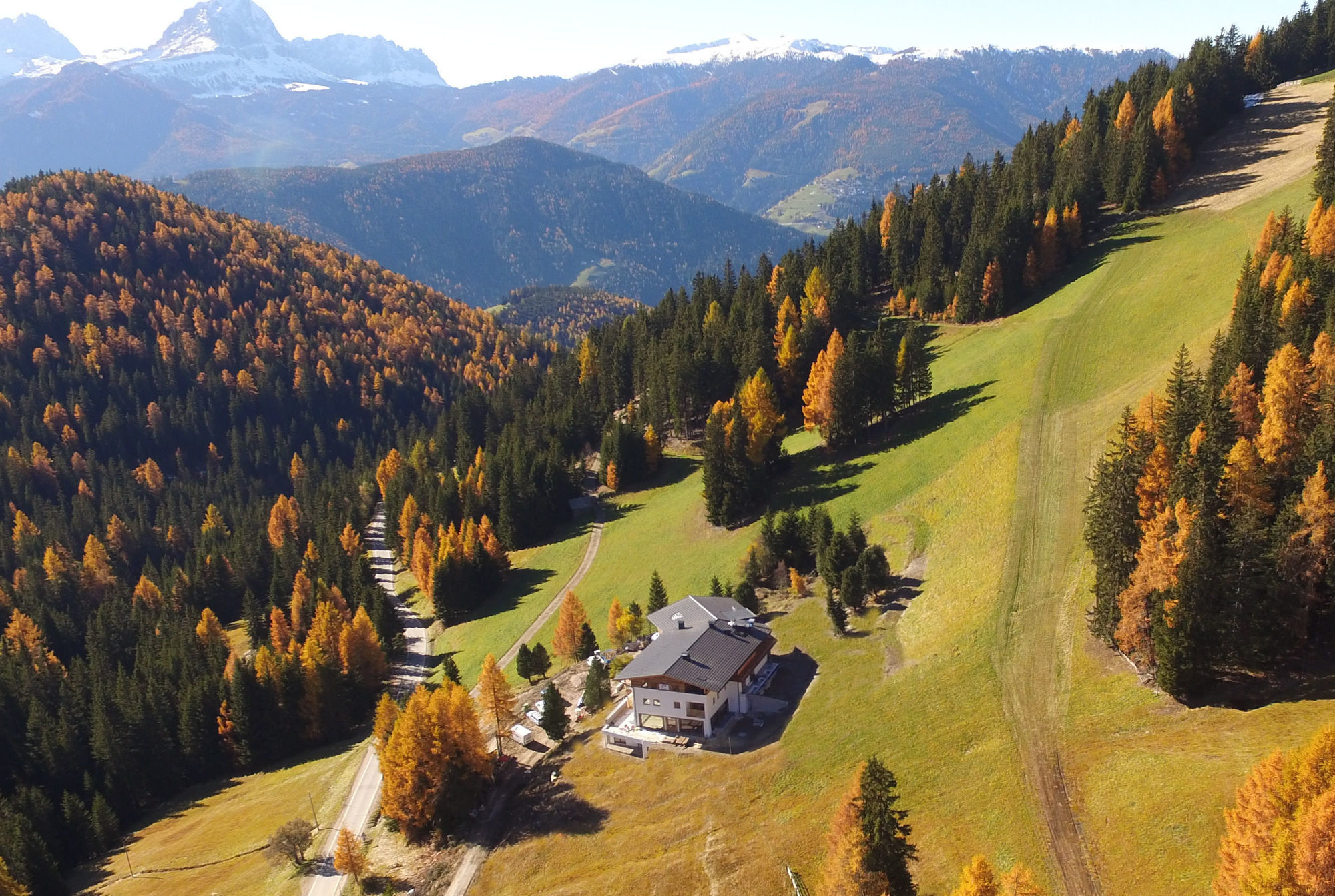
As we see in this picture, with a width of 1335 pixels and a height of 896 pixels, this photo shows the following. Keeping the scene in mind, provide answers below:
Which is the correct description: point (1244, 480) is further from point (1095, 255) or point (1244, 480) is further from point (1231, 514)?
point (1095, 255)

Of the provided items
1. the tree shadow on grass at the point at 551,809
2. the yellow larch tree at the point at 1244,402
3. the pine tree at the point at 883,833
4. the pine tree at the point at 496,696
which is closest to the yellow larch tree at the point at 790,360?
the yellow larch tree at the point at 1244,402

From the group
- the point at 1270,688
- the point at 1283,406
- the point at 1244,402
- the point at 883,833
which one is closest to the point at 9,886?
the point at 883,833

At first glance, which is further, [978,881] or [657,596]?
[657,596]

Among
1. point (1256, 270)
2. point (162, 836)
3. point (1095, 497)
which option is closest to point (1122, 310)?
point (1256, 270)

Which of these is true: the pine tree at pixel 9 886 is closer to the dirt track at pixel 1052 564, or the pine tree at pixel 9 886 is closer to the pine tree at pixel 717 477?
the pine tree at pixel 717 477

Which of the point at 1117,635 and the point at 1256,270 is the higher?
the point at 1256,270

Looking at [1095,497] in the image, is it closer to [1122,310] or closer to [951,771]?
[951,771]
